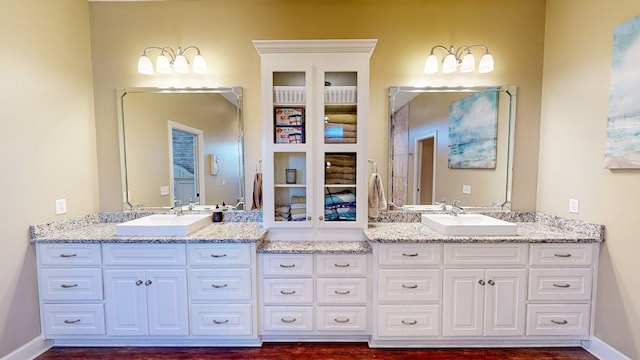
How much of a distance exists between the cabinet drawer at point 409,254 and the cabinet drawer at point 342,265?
0.17m

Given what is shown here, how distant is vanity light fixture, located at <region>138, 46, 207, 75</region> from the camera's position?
90.4 inches

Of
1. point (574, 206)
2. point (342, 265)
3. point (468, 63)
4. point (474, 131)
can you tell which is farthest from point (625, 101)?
point (342, 265)

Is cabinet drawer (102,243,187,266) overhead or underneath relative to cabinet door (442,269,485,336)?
overhead

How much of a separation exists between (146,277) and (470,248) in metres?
2.38

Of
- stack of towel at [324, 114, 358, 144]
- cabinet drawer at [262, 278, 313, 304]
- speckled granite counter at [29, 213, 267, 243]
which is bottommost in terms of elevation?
cabinet drawer at [262, 278, 313, 304]

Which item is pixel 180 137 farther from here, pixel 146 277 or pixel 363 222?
pixel 363 222

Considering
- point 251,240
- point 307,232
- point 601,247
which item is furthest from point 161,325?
point 601,247

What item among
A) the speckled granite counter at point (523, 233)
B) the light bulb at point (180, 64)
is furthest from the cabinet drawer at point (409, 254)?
the light bulb at point (180, 64)

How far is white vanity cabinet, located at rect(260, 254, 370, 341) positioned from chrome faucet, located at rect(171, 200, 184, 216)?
1002 millimetres

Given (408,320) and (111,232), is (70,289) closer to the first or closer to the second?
(111,232)

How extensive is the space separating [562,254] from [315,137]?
2.00 meters

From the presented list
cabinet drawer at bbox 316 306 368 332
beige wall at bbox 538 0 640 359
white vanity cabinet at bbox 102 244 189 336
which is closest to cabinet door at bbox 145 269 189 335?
white vanity cabinet at bbox 102 244 189 336

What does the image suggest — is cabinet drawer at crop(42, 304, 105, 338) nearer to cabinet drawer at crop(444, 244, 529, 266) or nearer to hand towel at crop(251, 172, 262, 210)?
hand towel at crop(251, 172, 262, 210)

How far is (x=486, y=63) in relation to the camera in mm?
2273
